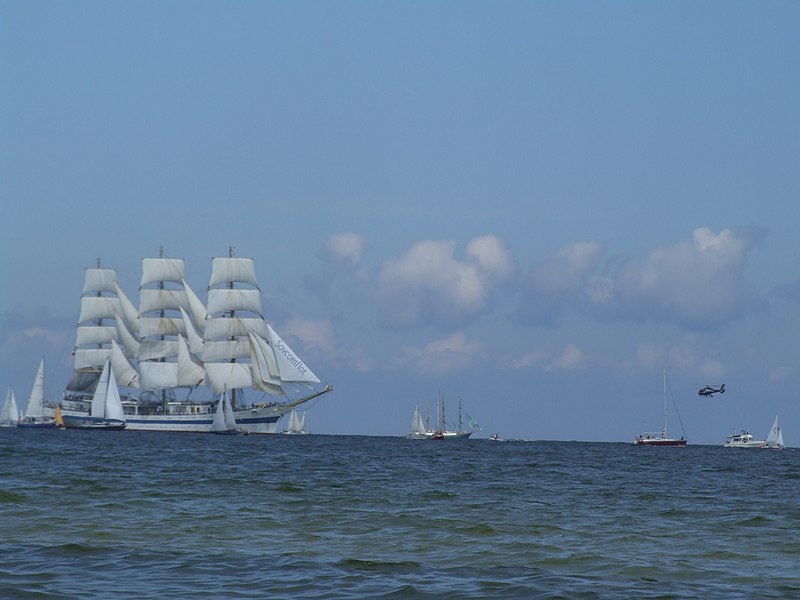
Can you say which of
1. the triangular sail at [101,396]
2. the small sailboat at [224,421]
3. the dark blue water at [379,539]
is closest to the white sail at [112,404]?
the triangular sail at [101,396]

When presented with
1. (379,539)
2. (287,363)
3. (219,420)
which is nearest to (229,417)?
(219,420)

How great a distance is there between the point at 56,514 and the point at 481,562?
1471cm

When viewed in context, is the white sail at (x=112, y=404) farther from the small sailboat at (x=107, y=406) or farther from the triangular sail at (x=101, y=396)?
the triangular sail at (x=101, y=396)

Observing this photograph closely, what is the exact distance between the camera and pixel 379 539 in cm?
2909

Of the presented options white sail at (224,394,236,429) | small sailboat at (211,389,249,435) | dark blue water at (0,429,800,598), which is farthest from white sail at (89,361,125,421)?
dark blue water at (0,429,800,598)

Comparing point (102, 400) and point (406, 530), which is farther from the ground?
point (102, 400)

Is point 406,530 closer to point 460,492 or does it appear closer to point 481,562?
point 481,562

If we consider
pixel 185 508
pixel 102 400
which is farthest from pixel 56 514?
pixel 102 400

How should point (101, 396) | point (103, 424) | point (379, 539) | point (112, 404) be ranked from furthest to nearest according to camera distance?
point (112, 404), point (101, 396), point (103, 424), point (379, 539)

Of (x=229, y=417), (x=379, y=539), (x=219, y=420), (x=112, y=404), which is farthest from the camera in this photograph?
(x=112, y=404)

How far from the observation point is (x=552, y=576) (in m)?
23.2

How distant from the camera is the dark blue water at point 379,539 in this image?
70.1 ft

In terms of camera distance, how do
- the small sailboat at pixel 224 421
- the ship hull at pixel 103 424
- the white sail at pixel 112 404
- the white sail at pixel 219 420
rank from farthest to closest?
the white sail at pixel 219 420 < the small sailboat at pixel 224 421 < the white sail at pixel 112 404 < the ship hull at pixel 103 424

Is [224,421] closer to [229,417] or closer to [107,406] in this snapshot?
[229,417]
